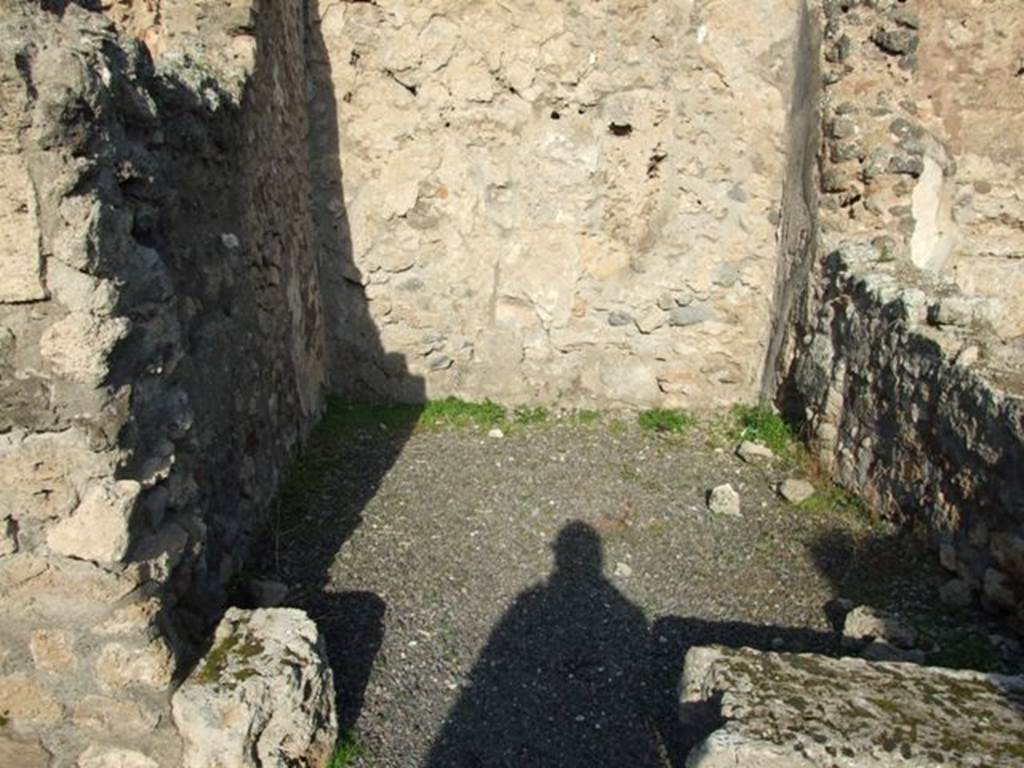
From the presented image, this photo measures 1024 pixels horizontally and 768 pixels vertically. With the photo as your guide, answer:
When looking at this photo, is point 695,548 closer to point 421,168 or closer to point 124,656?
point 124,656

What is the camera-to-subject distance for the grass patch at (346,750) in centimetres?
273

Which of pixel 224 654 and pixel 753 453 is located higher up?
pixel 224 654

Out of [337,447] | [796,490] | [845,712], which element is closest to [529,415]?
[337,447]

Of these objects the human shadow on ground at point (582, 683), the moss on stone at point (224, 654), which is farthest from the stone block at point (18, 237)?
the human shadow on ground at point (582, 683)

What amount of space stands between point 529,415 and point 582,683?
287cm

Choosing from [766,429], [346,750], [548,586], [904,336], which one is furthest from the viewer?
[766,429]

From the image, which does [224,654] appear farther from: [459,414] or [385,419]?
[459,414]

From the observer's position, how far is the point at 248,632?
2.73 m

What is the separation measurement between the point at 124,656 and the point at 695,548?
2.71 metres

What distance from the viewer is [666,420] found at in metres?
5.81

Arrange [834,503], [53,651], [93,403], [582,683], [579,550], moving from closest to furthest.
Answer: [93,403] → [53,651] → [582,683] → [579,550] → [834,503]

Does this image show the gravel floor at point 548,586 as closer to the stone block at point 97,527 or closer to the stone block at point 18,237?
the stone block at point 97,527

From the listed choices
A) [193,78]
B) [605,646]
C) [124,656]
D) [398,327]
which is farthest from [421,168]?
[124,656]

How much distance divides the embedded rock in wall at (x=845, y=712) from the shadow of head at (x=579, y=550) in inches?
50.1
